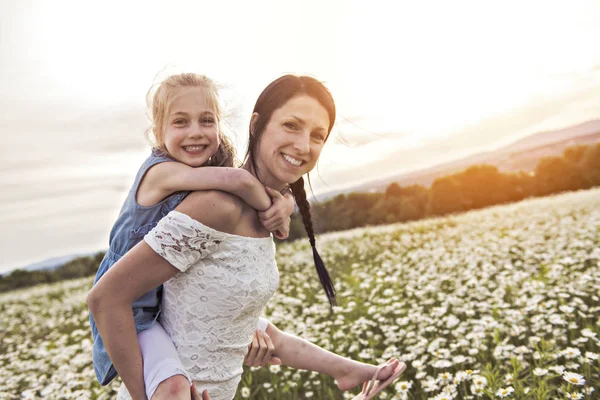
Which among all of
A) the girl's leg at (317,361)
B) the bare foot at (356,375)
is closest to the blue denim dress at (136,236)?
the girl's leg at (317,361)

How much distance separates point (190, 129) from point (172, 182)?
1.26ft

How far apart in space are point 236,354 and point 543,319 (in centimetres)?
326

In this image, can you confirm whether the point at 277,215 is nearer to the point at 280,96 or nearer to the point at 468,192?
the point at 280,96

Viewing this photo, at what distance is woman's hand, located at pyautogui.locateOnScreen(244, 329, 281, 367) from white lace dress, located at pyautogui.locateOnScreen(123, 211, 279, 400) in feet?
1.31

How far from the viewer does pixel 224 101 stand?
2703mm

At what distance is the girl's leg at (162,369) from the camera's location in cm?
210

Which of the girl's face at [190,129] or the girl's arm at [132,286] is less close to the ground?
the girl's face at [190,129]

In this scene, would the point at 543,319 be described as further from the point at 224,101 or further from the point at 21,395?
the point at 21,395

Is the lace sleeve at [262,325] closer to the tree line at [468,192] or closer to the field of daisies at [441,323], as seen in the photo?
the field of daisies at [441,323]

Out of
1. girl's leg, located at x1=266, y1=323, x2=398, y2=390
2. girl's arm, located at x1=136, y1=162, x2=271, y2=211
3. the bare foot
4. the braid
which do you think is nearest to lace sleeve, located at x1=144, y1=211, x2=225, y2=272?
girl's arm, located at x1=136, y1=162, x2=271, y2=211

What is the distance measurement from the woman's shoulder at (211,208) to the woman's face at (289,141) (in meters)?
0.30

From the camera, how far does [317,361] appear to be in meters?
3.09

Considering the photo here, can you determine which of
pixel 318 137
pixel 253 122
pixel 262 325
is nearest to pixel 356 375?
pixel 262 325

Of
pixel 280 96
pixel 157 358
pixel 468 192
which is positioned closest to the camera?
pixel 157 358
